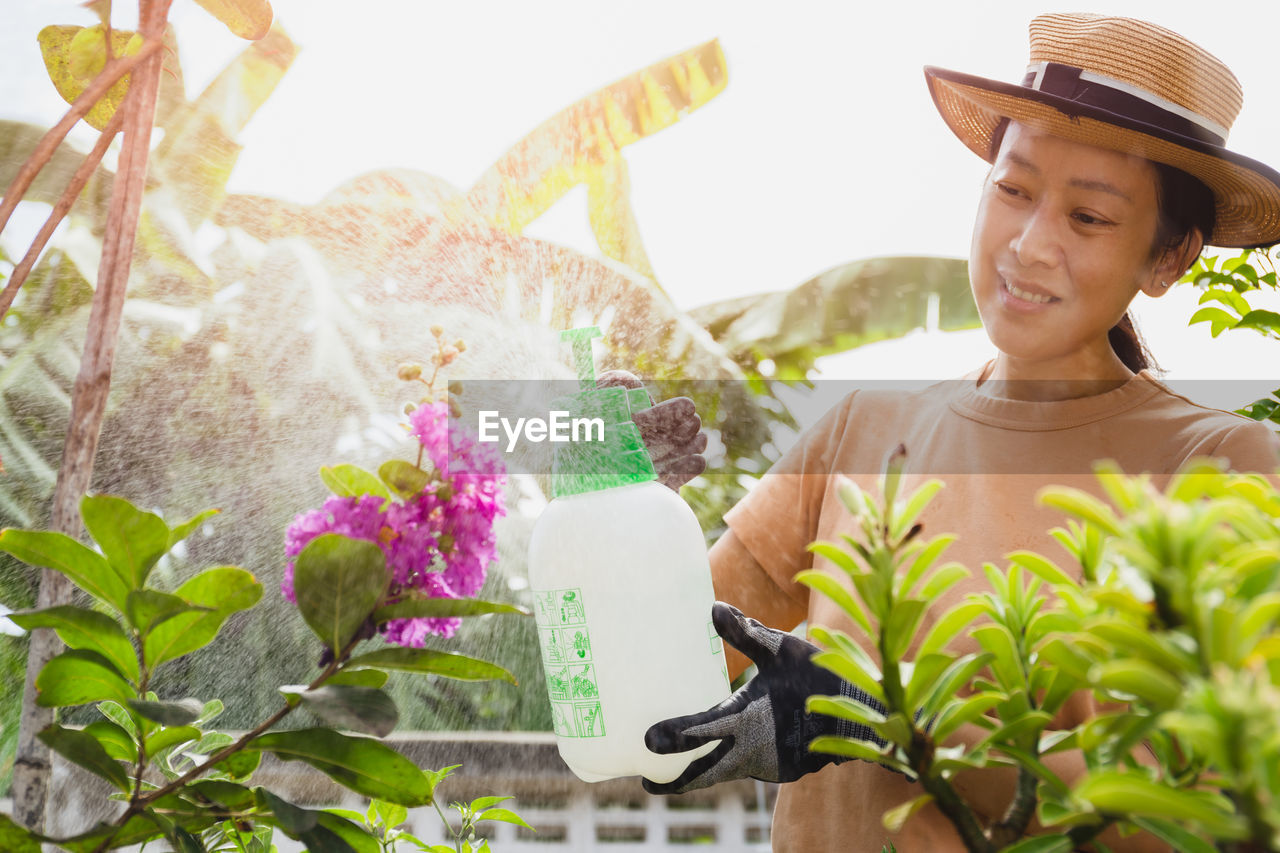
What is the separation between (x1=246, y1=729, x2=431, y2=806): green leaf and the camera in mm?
463

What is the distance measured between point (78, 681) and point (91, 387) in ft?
1.48

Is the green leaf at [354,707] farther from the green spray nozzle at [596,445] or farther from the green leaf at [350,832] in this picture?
the green spray nozzle at [596,445]

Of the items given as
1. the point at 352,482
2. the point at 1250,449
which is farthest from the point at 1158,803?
the point at 1250,449

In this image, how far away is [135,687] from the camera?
48 centimetres

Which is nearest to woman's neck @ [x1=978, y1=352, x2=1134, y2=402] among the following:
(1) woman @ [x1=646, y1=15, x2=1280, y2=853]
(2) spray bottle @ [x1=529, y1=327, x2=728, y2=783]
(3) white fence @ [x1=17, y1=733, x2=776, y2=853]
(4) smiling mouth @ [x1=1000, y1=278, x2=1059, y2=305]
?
(1) woman @ [x1=646, y1=15, x2=1280, y2=853]

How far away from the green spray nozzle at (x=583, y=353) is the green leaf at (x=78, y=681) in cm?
36

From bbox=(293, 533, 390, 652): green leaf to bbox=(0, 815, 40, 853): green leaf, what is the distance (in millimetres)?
163

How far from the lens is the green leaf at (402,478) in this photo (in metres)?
0.54

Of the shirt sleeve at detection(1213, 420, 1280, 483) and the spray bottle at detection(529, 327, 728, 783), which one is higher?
the shirt sleeve at detection(1213, 420, 1280, 483)

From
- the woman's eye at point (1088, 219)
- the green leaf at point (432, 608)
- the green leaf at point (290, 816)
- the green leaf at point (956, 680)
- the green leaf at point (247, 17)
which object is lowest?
the green leaf at point (290, 816)

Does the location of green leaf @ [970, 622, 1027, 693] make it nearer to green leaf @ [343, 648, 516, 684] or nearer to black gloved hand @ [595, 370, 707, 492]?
green leaf @ [343, 648, 516, 684]

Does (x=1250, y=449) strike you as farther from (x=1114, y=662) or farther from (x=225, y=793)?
(x=225, y=793)

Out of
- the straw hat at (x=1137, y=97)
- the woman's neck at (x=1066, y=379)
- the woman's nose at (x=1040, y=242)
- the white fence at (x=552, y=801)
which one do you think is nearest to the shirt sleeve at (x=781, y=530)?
the woman's neck at (x=1066, y=379)

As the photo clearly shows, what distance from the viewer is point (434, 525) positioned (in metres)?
0.53
